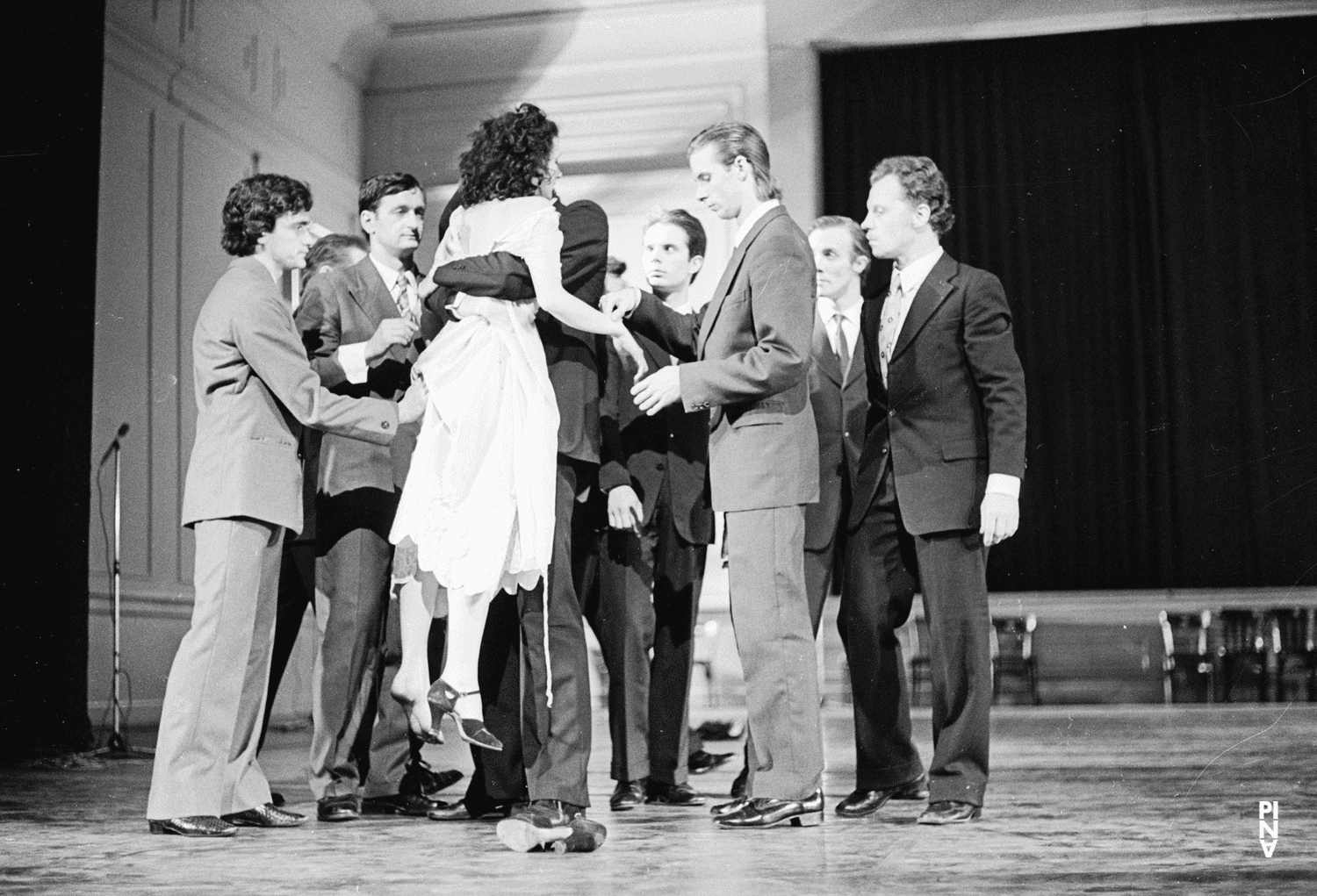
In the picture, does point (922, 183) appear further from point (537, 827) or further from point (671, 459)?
point (537, 827)

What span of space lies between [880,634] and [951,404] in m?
0.57

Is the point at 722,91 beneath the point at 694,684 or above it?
above

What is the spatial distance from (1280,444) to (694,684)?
16.9ft

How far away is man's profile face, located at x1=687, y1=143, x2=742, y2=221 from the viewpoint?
2.82 m

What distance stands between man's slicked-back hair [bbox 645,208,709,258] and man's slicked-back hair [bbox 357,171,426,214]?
2.15ft

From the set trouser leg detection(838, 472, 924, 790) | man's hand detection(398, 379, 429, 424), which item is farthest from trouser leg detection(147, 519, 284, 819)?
trouser leg detection(838, 472, 924, 790)

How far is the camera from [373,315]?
3.26m

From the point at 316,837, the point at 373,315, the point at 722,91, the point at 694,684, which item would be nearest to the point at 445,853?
the point at 316,837

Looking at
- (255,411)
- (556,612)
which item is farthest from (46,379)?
(556,612)

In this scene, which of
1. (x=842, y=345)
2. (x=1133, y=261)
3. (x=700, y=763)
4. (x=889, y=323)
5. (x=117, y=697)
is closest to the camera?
(x=889, y=323)

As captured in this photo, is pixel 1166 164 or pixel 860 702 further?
pixel 1166 164

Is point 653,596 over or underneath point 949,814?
over

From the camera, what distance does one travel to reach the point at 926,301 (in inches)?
117

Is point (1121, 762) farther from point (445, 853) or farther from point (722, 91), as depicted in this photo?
point (722, 91)
